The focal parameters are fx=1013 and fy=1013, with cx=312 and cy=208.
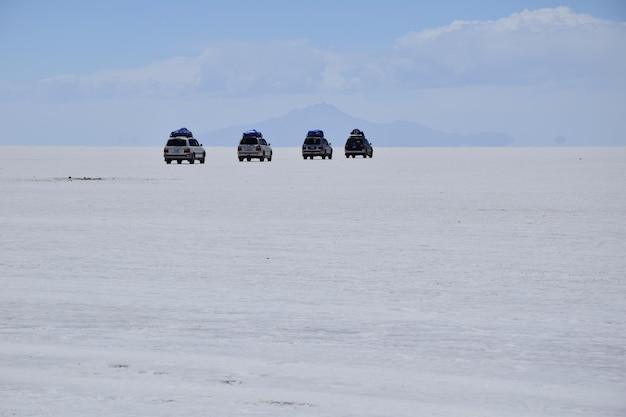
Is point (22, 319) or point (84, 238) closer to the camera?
point (22, 319)

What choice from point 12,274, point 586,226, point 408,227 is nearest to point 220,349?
point 12,274

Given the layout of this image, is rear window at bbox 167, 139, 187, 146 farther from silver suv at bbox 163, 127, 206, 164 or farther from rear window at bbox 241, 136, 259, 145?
rear window at bbox 241, 136, 259, 145

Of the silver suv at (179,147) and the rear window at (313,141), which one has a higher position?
the rear window at (313,141)

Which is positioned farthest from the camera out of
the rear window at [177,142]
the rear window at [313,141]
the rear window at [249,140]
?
the rear window at [313,141]

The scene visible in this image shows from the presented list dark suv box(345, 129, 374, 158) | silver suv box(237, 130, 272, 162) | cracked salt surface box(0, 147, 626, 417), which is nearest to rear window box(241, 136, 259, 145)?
silver suv box(237, 130, 272, 162)

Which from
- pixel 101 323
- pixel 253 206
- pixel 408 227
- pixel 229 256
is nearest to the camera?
pixel 101 323

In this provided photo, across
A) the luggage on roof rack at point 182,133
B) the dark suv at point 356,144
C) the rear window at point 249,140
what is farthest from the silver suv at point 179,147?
the dark suv at point 356,144

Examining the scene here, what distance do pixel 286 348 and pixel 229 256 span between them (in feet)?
21.3

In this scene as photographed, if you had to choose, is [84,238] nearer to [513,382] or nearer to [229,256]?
[229,256]

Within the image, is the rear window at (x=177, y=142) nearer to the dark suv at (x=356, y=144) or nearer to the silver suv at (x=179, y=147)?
the silver suv at (x=179, y=147)

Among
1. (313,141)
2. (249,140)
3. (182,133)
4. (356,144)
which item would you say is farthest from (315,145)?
(182,133)

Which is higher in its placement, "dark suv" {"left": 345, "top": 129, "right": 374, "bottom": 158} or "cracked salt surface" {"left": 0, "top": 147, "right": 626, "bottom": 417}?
"dark suv" {"left": 345, "top": 129, "right": 374, "bottom": 158}

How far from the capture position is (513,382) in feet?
23.3

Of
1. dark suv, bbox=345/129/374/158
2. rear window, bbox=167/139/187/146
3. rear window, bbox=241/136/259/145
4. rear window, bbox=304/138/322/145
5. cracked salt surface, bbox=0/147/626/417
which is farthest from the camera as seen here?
dark suv, bbox=345/129/374/158
